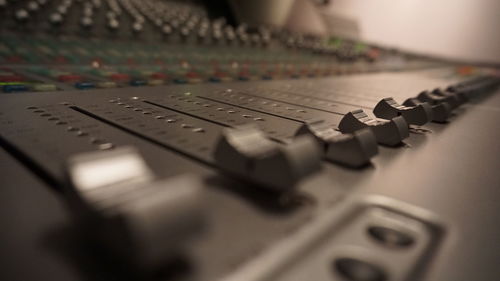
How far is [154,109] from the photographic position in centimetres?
75

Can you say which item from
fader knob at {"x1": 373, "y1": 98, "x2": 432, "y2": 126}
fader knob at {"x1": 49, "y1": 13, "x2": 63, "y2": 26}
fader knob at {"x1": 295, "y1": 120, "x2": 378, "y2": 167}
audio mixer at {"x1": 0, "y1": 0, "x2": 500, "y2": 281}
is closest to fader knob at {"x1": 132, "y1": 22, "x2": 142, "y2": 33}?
fader knob at {"x1": 49, "y1": 13, "x2": 63, "y2": 26}

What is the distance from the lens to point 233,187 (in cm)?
39

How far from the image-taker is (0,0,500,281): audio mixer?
0.25 metres

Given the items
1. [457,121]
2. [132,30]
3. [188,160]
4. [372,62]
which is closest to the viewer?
[188,160]

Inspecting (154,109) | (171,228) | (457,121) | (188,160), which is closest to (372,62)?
(457,121)

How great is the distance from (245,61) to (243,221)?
5.45ft

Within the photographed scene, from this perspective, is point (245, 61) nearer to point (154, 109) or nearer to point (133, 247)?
point (154, 109)

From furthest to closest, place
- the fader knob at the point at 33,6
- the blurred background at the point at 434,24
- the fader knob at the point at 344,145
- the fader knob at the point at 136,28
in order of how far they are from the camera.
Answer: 1. the blurred background at the point at 434,24
2. the fader knob at the point at 136,28
3. the fader knob at the point at 33,6
4. the fader knob at the point at 344,145

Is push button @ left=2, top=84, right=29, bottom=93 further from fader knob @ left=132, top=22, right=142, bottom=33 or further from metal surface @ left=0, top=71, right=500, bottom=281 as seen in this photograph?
fader knob @ left=132, top=22, right=142, bottom=33

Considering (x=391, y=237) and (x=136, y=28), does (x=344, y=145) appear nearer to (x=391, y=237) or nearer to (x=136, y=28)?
(x=391, y=237)

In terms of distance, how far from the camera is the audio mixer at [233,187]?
25 centimetres

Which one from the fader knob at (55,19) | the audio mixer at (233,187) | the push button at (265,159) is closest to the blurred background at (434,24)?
the fader knob at (55,19)

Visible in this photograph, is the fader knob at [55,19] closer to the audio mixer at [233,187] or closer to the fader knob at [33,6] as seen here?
the fader knob at [33,6]

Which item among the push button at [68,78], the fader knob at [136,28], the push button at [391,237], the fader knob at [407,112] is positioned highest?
the fader knob at [136,28]
